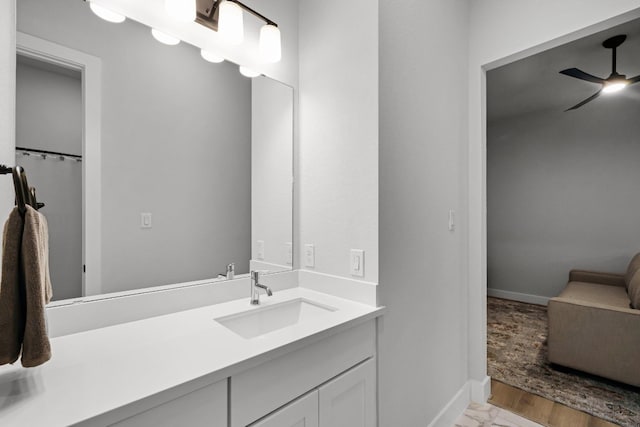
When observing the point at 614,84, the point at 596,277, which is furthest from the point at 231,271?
the point at 596,277

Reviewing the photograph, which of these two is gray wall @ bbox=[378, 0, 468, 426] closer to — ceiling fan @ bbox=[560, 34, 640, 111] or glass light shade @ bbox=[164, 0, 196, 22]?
glass light shade @ bbox=[164, 0, 196, 22]

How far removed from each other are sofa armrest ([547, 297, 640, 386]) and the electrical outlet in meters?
2.89

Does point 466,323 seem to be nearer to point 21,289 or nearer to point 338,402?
point 338,402

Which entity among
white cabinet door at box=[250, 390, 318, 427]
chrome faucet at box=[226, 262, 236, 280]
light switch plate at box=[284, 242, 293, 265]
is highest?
light switch plate at box=[284, 242, 293, 265]

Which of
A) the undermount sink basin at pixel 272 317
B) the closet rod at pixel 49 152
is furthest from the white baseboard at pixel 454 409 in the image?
the closet rod at pixel 49 152

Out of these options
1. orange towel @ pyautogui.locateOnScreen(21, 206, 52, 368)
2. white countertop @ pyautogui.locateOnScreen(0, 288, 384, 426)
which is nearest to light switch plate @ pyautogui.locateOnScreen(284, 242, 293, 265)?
white countertop @ pyautogui.locateOnScreen(0, 288, 384, 426)

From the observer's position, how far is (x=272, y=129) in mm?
1677

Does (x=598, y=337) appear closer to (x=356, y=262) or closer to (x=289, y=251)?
(x=356, y=262)

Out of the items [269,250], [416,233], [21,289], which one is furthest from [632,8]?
[21,289]

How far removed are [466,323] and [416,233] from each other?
92cm

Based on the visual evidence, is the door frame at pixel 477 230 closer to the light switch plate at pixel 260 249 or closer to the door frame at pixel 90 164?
the light switch plate at pixel 260 249

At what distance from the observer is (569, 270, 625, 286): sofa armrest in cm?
331

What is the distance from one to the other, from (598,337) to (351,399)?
2.19 m

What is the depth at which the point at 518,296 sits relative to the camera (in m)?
4.39
